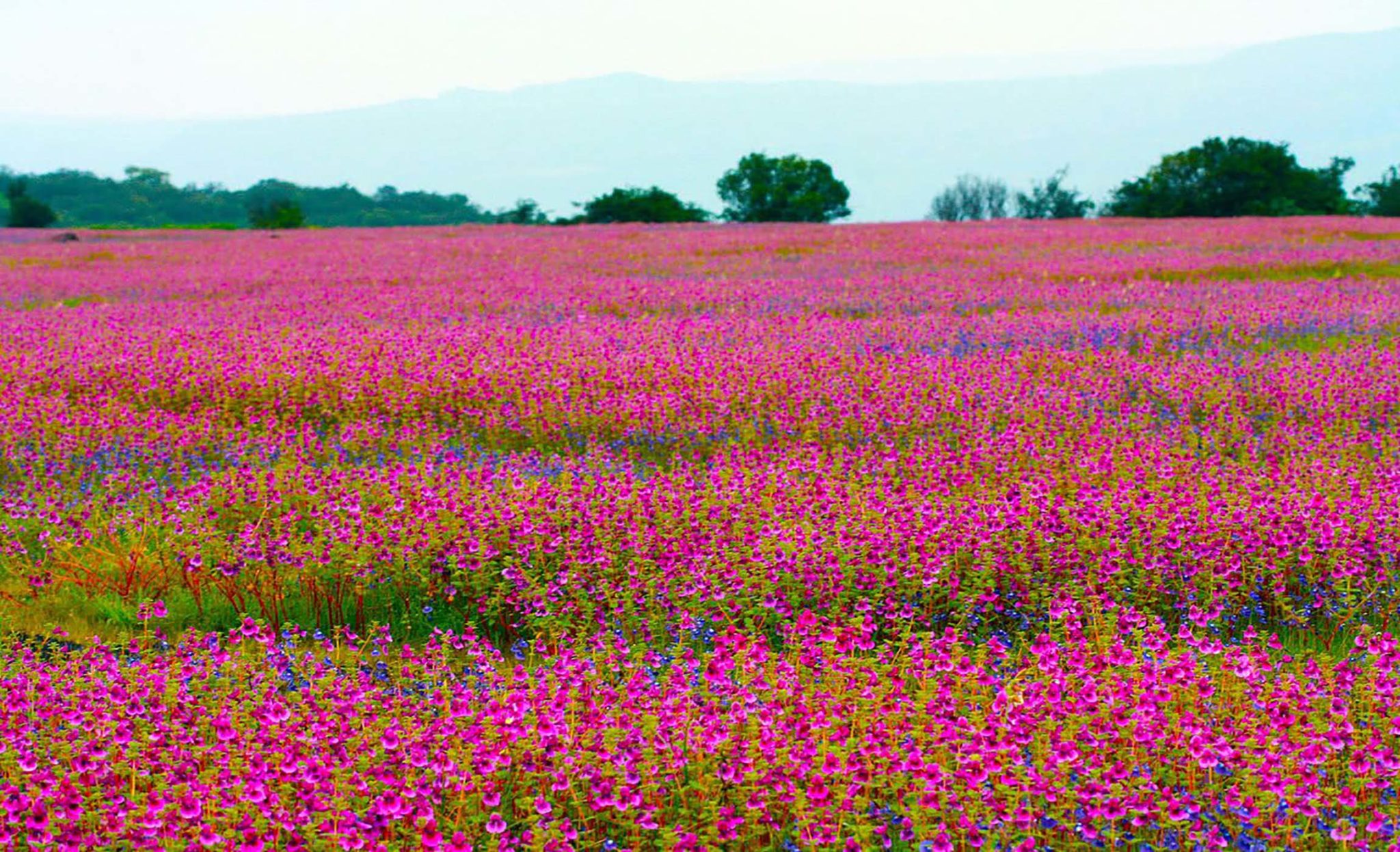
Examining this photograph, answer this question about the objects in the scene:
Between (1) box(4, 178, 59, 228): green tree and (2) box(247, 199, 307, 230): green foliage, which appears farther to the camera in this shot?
(1) box(4, 178, 59, 228): green tree

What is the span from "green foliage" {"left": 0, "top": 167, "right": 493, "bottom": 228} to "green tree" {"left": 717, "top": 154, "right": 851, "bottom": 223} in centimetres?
1567

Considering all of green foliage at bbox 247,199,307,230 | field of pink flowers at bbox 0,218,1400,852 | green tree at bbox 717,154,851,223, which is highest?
green tree at bbox 717,154,851,223

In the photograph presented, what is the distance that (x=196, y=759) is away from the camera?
10.7ft

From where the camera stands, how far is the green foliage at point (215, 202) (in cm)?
6938

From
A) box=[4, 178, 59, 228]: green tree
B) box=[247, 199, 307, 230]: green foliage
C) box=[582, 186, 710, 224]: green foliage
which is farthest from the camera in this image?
box=[582, 186, 710, 224]: green foliage

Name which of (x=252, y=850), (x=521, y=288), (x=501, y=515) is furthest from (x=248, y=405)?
(x=521, y=288)

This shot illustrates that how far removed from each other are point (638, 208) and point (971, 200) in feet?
102

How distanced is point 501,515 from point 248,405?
420 centimetres

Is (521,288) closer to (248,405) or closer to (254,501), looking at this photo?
(248,405)

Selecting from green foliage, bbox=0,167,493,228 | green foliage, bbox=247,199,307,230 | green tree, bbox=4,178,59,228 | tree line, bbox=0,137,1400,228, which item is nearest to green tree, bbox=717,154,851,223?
tree line, bbox=0,137,1400,228

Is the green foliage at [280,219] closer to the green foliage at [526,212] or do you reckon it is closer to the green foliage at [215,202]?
the green foliage at [526,212]

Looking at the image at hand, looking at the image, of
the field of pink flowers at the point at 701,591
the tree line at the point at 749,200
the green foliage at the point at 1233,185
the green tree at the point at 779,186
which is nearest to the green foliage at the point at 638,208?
the tree line at the point at 749,200

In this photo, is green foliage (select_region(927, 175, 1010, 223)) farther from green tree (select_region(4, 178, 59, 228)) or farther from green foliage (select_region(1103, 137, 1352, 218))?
green tree (select_region(4, 178, 59, 228))

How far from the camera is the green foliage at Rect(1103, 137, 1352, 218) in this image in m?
56.8
